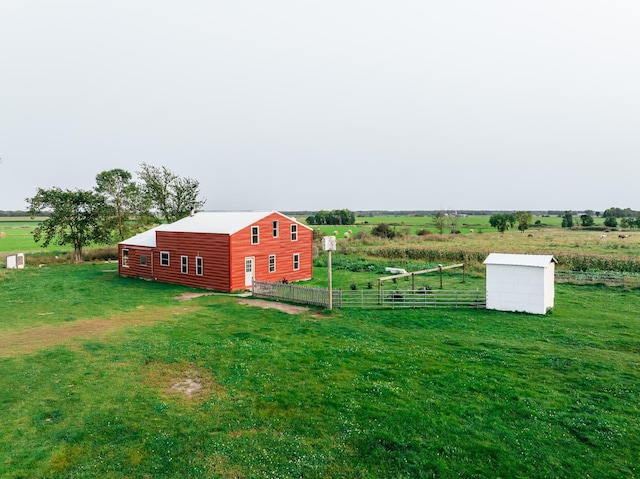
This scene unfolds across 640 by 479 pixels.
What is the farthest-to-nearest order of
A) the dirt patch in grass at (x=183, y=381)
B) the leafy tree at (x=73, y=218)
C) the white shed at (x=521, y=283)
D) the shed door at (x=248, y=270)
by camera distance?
1. the leafy tree at (x=73, y=218)
2. the shed door at (x=248, y=270)
3. the white shed at (x=521, y=283)
4. the dirt patch in grass at (x=183, y=381)

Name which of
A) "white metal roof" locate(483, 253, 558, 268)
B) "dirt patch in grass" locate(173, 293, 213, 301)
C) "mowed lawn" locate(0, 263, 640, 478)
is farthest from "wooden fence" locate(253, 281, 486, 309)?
"dirt patch in grass" locate(173, 293, 213, 301)

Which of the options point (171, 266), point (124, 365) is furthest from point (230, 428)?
point (171, 266)

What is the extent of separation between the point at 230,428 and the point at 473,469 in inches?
223

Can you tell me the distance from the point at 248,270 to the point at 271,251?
9.59 feet

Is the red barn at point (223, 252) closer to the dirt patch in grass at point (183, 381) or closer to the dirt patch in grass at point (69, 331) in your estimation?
the dirt patch in grass at point (69, 331)

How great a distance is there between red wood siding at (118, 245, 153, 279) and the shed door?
11.0 m

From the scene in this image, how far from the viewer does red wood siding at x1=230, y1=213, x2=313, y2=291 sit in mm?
30531

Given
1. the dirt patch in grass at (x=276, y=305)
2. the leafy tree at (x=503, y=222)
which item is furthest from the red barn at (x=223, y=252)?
the leafy tree at (x=503, y=222)

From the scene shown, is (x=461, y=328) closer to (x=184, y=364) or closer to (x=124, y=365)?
(x=184, y=364)

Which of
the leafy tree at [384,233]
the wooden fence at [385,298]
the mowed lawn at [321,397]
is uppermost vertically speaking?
the leafy tree at [384,233]

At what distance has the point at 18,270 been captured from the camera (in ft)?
134

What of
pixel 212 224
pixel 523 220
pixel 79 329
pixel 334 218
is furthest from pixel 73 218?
pixel 334 218

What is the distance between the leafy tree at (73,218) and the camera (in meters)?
46.7

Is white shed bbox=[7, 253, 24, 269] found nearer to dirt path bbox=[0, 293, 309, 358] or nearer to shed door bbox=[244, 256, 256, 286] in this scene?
dirt path bbox=[0, 293, 309, 358]
